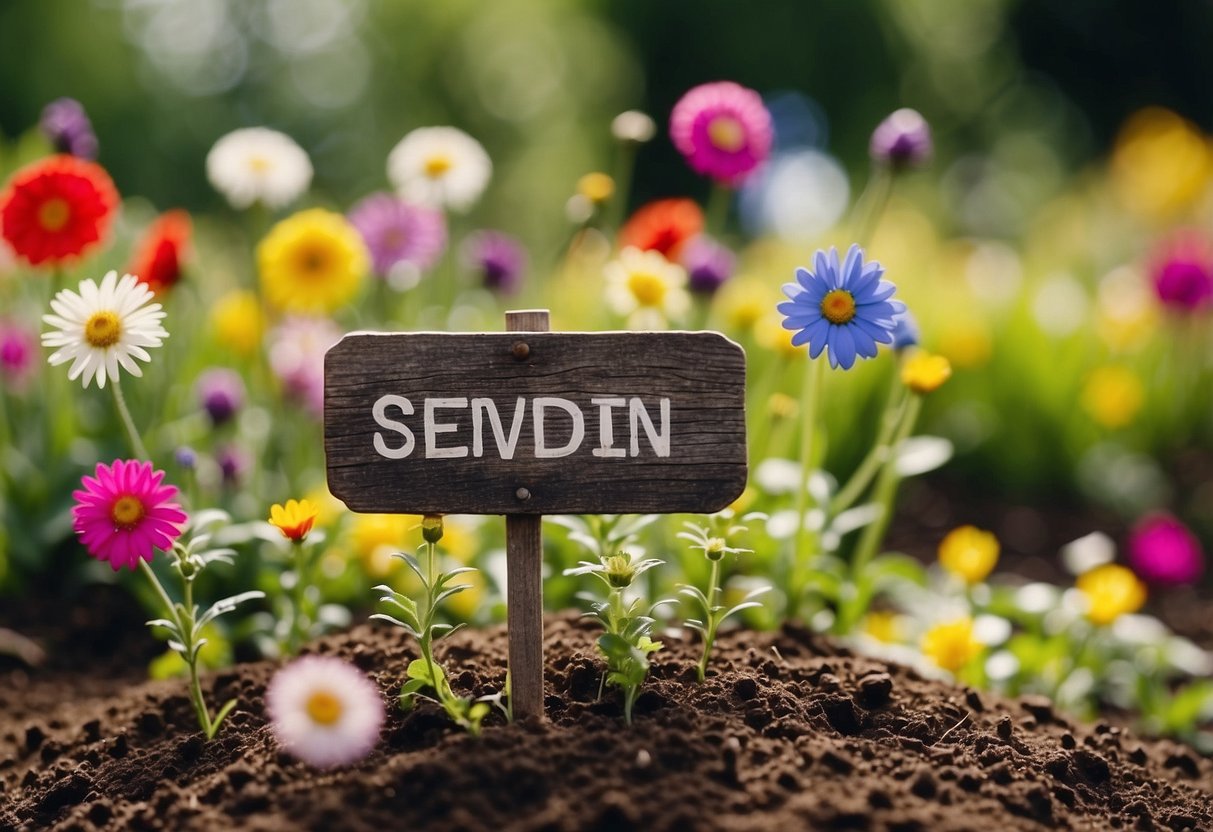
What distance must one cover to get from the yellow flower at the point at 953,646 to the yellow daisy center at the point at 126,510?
4.88ft

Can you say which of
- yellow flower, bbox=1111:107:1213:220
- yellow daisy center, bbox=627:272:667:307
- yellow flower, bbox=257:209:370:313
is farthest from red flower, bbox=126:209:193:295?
yellow flower, bbox=1111:107:1213:220

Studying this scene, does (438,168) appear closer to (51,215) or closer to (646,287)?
(646,287)

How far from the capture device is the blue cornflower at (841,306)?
5.49 feet

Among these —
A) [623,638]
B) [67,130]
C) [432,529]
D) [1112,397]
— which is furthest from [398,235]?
[1112,397]

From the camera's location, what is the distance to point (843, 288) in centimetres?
169

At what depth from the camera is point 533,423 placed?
5.19 ft

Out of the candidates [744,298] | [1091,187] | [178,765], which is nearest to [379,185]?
[1091,187]

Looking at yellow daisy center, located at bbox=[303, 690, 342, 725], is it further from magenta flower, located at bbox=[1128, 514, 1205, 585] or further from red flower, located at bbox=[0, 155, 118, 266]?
magenta flower, located at bbox=[1128, 514, 1205, 585]

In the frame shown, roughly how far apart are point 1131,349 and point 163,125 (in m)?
14.1

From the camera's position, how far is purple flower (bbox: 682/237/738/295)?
2.54m

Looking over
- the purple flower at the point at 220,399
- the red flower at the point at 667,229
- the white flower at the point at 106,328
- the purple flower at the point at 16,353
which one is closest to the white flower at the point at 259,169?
the purple flower at the point at 220,399

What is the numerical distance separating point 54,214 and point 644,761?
1605 mm

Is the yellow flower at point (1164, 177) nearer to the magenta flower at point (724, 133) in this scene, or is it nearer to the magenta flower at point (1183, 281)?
the magenta flower at point (1183, 281)

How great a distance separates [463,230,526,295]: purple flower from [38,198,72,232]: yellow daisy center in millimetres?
1157
